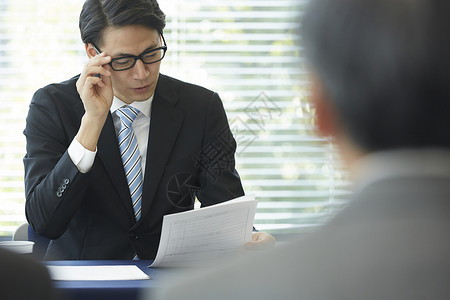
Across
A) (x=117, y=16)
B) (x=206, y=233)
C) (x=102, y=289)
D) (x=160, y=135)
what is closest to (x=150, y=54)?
(x=117, y=16)

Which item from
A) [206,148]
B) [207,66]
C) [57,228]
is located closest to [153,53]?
[206,148]

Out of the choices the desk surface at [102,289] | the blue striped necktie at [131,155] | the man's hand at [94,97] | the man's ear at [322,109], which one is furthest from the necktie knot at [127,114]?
the man's ear at [322,109]

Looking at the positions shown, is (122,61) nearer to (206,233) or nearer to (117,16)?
(117,16)

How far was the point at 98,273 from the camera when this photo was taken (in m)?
1.71

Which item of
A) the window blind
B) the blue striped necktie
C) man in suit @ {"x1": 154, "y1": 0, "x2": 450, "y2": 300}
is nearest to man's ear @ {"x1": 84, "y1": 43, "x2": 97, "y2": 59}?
the blue striped necktie

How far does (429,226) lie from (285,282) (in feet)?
0.54

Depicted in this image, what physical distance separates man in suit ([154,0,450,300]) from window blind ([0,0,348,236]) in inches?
106

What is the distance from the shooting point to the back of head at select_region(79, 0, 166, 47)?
2154mm

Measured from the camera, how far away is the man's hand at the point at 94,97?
6.88ft

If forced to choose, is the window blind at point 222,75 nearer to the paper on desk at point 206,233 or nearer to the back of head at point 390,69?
the paper on desk at point 206,233

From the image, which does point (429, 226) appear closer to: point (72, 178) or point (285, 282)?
point (285, 282)

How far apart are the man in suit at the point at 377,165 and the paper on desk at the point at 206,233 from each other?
1.07 m

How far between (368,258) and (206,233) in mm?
1184

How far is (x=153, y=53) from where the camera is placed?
2.18 metres
